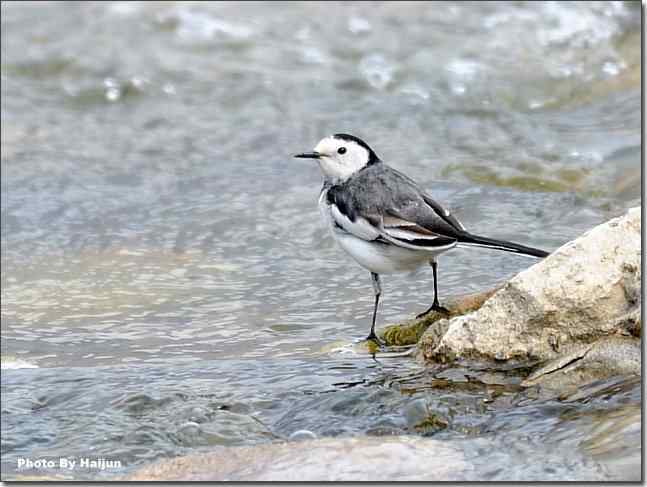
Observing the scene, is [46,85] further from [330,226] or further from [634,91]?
[330,226]

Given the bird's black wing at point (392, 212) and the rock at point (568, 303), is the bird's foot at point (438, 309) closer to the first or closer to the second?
the bird's black wing at point (392, 212)

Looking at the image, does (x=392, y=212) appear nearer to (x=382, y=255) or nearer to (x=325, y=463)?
(x=382, y=255)

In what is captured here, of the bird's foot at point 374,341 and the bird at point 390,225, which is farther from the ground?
the bird at point 390,225

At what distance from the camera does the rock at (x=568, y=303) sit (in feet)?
19.1

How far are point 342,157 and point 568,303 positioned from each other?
87.1 inches

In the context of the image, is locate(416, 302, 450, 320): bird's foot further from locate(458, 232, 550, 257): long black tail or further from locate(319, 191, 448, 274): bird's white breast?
locate(458, 232, 550, 257): long black tail

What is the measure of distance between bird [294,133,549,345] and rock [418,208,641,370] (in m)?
0.60

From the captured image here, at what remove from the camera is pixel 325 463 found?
5016 mm

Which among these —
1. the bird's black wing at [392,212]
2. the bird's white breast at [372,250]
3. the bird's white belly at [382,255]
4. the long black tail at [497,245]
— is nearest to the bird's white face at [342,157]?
the bird's black wing at [392,212]

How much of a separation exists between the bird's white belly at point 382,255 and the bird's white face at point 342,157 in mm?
548

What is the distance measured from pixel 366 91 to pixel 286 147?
5.82 feet

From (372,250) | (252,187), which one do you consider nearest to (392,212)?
(372,250)

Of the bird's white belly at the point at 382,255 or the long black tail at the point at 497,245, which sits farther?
the bird's white belly at the point at 382,255

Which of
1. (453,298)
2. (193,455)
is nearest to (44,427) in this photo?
(193,455)
